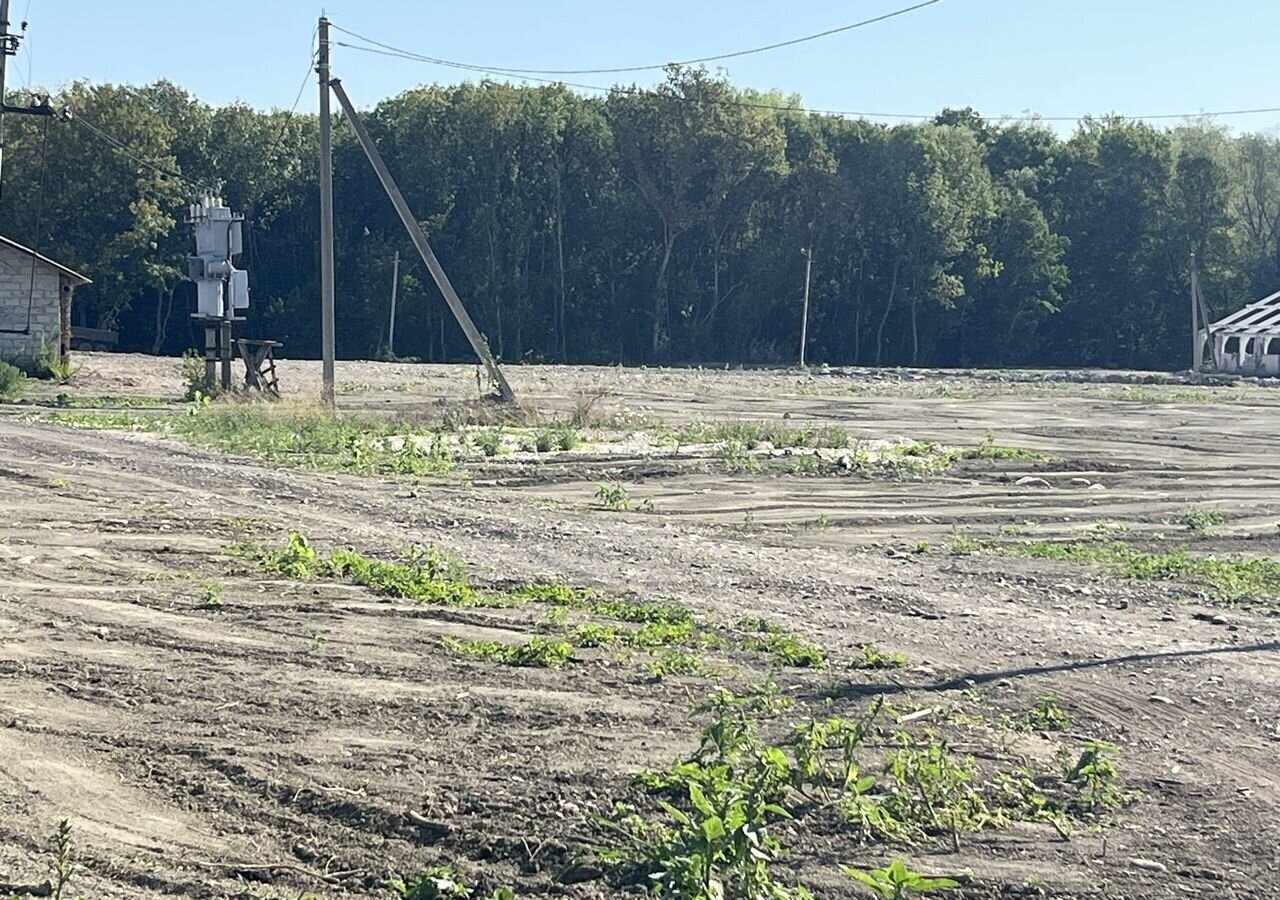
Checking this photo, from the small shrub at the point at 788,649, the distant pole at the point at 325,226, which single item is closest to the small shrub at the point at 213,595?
the small shrub at the point at 788,649

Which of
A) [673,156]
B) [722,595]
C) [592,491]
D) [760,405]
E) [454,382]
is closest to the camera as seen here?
[722,595]

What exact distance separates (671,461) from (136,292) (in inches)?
2002

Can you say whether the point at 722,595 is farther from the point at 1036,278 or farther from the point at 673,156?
the point at 1036,278

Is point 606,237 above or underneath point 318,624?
above

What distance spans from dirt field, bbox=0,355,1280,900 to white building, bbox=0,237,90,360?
2152cm

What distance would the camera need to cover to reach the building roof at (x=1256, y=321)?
2544 inches

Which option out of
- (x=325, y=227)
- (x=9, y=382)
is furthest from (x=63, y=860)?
(x=9, y=382)

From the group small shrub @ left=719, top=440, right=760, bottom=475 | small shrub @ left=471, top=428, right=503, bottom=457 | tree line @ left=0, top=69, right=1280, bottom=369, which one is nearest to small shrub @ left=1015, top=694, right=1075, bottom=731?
small shrub @ left=719, top=440, right=760, bottom=475

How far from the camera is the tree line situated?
70062mm

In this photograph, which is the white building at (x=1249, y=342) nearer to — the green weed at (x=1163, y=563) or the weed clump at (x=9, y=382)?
the weed clump at (x=9, y=382)

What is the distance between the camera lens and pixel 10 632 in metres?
9.20

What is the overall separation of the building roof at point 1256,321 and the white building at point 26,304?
162 feet

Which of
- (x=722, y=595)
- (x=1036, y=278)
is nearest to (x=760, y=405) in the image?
(x=722, y=595)

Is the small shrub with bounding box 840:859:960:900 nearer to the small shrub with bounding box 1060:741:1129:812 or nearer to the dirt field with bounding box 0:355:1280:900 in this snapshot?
the dirt field with bounding box 0:355:1280:900
